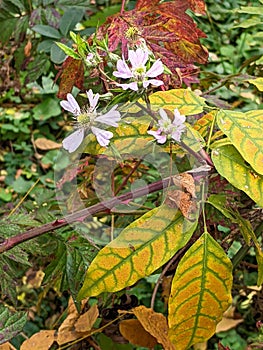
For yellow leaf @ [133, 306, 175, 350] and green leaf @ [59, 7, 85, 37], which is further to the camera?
green leaf @ [59, 7, 85, 37]

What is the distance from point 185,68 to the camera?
806 millimetres

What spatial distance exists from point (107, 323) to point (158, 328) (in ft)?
0.45

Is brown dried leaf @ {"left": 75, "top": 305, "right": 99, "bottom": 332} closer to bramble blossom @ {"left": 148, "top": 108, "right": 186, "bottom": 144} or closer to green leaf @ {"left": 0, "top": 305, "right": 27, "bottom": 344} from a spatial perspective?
green leaf @ {"left": 0, "top": 305, "right": 27, "bottom": 344}

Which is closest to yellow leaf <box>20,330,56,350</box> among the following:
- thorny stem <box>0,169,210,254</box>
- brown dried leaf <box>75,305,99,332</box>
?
brown dried leaf <box>75,305,99,332</box>

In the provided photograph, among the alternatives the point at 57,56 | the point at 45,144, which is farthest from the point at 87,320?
the point at 45,144

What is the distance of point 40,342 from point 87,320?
8 cm

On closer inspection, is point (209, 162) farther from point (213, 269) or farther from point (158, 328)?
point (158, 328)

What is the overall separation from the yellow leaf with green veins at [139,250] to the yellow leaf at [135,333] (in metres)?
0.31

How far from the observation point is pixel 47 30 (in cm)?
112

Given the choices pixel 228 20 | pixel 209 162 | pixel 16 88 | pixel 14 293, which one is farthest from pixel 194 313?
pixel 228 20

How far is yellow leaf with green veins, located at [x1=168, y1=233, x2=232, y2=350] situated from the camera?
0.62m

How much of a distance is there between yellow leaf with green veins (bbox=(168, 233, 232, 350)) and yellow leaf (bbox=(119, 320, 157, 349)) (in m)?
0.28

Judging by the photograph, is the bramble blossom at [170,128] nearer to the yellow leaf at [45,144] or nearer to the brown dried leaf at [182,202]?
the brown dried leaf at [182,202]

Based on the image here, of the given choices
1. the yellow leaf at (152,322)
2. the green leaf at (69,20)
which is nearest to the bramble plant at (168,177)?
the yellow leaf at (152,322)
